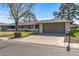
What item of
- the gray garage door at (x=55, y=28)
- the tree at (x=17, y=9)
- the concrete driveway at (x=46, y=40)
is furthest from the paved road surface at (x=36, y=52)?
the gray garage door at (x=55, y=28)

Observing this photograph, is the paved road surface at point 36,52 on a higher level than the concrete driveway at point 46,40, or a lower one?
higher

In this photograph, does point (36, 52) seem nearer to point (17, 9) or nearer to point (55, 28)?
point (17, 9)

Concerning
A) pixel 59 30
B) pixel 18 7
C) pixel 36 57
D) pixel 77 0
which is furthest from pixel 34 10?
pixel 36 57

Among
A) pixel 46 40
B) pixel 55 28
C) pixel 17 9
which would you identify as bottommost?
pixel 46 40

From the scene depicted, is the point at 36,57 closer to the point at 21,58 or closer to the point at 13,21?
the point at 21,58

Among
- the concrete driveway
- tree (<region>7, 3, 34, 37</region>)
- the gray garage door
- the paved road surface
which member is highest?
tree (<region>7, 3, 34, 37</region>)

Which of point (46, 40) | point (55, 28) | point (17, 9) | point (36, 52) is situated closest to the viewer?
point (36, 52)

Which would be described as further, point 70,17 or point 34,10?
point 70,17

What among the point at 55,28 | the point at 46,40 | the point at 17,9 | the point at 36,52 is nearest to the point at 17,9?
the point at 17,9

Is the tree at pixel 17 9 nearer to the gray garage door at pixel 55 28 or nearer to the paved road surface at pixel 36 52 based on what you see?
the gray garage door at pixel 55 28

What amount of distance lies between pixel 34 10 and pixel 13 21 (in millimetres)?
2503

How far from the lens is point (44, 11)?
39.0ft

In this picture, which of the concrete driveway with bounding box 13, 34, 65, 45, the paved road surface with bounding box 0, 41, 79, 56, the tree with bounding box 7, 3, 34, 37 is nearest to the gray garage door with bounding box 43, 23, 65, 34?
the concrete driveway with bounding box 13, 34, 65, 45

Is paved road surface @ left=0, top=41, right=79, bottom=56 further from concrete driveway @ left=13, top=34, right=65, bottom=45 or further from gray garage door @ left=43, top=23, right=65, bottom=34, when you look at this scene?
gray garage door @ left=43, top=23, right=65, bottom=34
